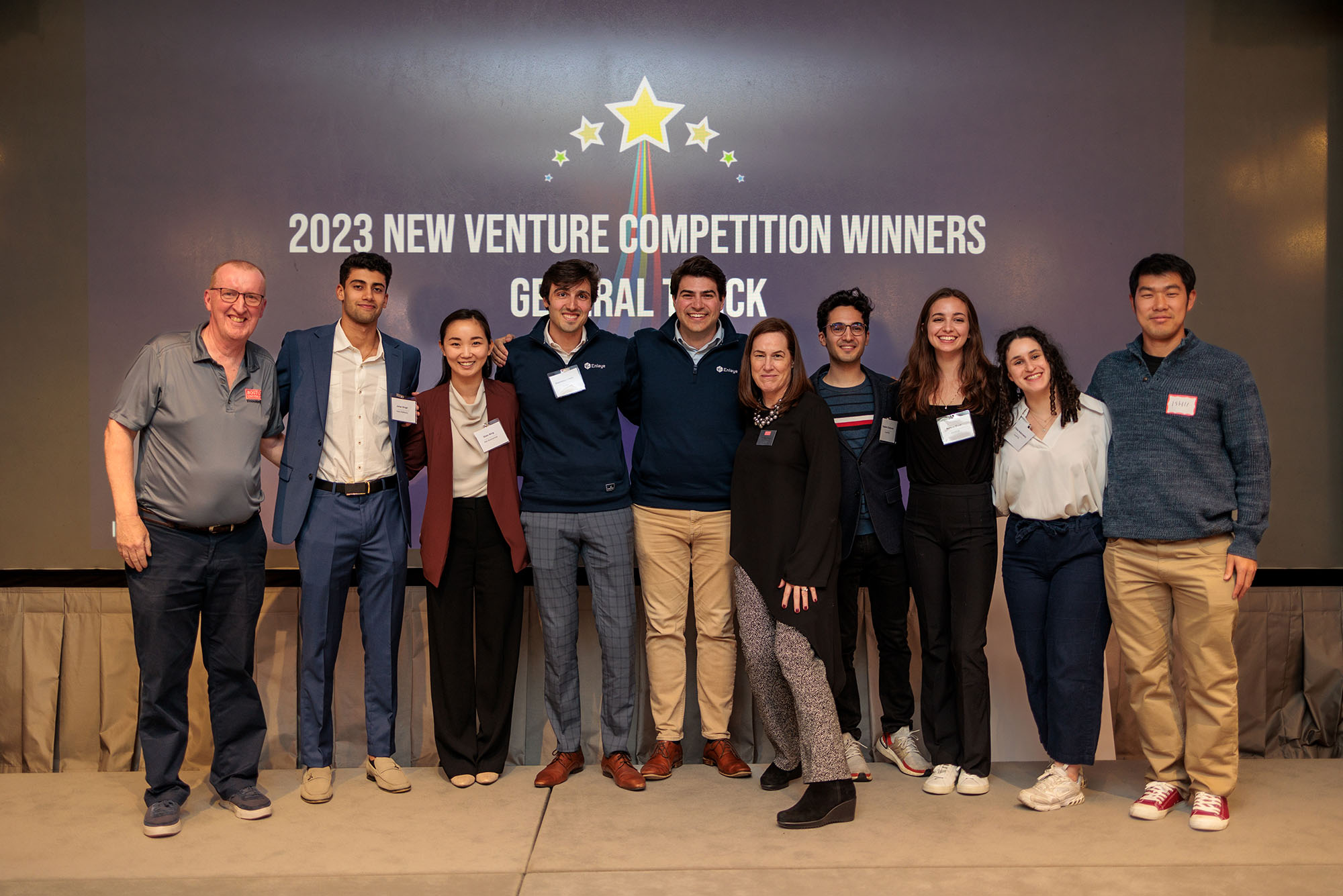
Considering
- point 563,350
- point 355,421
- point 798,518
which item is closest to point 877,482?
point 798,518

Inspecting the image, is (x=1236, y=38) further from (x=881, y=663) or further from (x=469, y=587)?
(x=469, y=587)

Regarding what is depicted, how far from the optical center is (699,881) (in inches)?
93.7

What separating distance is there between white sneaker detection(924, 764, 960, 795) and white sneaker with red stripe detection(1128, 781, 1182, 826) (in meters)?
0.51

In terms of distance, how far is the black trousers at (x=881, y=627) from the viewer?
313 centimetres

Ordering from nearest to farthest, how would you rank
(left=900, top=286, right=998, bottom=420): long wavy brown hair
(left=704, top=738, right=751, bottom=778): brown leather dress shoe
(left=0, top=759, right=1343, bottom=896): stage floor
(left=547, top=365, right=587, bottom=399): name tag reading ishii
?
1. (left=0, top=759, right=1343, bottom=896): stage floor
2. (left=900, top=286, right=998, bottom=420): long wavy brown hair
3. (left=547, top=365, right=587, bottom=399): name tag reading ishii
4. (left=704, top=738, right=751, bottom=778): brown leather dress shoe

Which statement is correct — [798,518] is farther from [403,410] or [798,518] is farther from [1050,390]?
[403,410]

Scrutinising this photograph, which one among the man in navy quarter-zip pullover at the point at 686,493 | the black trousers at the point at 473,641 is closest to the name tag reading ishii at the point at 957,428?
the man in navy quarter-zip pullover at the point at 686,493

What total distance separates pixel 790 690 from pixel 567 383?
1203 mm

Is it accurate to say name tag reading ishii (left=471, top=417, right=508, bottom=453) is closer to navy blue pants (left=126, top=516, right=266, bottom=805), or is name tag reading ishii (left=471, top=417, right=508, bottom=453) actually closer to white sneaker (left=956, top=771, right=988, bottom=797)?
navy blue pants (left=126, top=516, right=266, bottom=805)

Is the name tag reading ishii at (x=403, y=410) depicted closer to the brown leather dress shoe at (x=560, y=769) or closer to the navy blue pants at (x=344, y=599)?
the navy blue pants at (x=344, y=599)

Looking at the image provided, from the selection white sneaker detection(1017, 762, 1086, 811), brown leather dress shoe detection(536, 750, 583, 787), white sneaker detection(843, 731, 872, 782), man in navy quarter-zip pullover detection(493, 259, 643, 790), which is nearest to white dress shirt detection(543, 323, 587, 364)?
man in navy quarter-zip pullover detection(493, 259, 643, 790)

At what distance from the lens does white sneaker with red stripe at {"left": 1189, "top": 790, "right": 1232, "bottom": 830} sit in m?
2.66

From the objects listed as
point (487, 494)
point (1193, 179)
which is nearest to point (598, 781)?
point (487, 494)

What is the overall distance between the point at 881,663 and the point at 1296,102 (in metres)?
3.42
